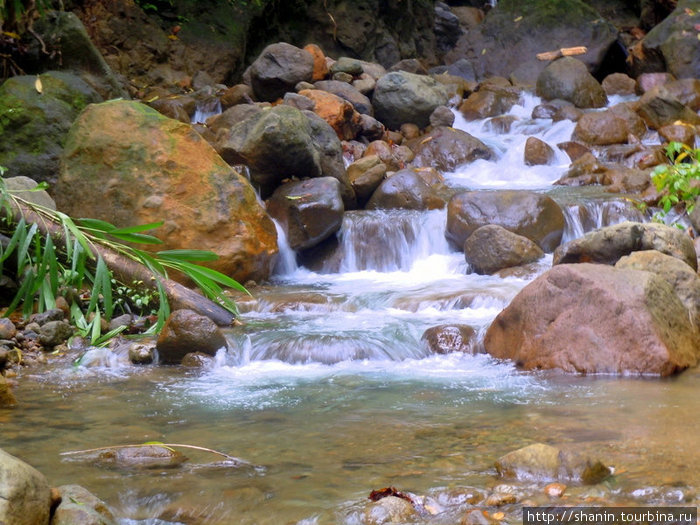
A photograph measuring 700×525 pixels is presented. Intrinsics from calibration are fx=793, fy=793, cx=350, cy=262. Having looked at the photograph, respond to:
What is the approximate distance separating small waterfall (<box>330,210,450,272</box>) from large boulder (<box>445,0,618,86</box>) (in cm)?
781

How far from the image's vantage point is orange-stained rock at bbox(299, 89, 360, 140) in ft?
36.6

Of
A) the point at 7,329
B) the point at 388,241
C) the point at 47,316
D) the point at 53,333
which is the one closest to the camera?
the point at 7,329

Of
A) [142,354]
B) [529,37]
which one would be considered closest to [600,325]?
[142,354]

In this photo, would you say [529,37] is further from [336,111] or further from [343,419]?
[343,419]

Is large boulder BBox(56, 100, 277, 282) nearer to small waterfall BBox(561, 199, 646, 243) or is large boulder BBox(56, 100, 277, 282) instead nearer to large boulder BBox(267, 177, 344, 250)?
large boulder BBox(267, 177, 344, 250)

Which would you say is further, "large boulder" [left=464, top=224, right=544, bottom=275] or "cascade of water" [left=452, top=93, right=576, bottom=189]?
"cascade of water" [left=452, top=93, right=576, bottom=189]

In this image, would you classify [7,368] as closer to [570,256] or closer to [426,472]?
[426,472]

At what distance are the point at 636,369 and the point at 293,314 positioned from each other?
9.47 feet

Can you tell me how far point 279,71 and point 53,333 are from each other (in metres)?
7.50

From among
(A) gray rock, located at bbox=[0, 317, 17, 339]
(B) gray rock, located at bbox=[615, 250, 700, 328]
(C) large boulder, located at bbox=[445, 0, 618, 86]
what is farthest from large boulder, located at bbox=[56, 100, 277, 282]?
(C) large boulder, located at bbox=[445, 0, 618, 86]

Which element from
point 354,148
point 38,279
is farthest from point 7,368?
point 354,148

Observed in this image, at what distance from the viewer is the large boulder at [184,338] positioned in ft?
17.3

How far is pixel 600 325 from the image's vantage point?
4.89 meters

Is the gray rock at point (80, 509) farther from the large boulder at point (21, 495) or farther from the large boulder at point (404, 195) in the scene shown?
the large boulder at point (404, 195)
